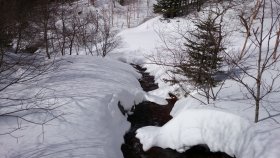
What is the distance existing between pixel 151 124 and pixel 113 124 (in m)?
1.76

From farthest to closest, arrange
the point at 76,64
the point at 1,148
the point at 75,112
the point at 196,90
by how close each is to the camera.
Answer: the point at 76,64, the point at 196,90, the point at 75,112, the point at 1,148

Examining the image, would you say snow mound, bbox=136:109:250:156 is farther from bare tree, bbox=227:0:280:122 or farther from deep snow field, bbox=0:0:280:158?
bare tree, bbox=227:0:280:122

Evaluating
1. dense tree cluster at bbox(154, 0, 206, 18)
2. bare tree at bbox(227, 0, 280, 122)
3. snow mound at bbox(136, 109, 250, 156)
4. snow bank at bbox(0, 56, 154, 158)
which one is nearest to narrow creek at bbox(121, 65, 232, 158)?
snow mound at bbox(136, 109, 250, 156)

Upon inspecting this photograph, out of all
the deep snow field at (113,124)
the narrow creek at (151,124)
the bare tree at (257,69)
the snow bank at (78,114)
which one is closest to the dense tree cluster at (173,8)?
the bare tree at (257,69)

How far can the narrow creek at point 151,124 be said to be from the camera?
30.9 feet

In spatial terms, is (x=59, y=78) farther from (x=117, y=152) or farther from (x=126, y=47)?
(x=126, y=47)

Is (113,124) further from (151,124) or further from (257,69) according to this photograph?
(257,69)

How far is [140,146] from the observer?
33.2 feet

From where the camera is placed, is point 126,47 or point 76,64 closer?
point 76,64

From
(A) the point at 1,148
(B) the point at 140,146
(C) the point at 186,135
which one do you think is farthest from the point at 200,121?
(A) the point at 1,148

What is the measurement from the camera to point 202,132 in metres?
9.41

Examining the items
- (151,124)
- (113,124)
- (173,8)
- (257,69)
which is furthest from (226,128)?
(173,8)

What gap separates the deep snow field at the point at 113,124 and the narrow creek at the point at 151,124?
198 millimetres

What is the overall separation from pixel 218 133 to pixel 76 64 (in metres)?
8.06
